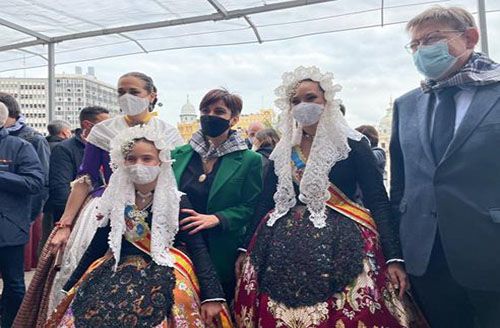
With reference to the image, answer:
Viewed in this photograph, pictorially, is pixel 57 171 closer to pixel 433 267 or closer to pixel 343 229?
pixel 343 229

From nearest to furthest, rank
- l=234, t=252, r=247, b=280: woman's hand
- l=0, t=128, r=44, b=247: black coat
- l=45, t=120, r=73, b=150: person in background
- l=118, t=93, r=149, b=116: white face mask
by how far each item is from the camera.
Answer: l=234, t=252, r=247, b=280: woman's hand → l=118, t=93, r=149, b=116: white face mask → l=0, t=128, r=44, b=247: black coat → l=45, t=120, r=73, b=150: person in background

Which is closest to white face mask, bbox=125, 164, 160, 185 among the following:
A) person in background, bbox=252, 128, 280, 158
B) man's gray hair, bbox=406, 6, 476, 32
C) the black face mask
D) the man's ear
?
the black face mask

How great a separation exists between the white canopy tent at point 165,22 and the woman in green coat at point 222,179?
9.49ft

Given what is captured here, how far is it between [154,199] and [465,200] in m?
1.58

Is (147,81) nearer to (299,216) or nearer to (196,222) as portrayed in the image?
(196,222)

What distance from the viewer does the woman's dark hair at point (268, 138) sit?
4816 millimetres

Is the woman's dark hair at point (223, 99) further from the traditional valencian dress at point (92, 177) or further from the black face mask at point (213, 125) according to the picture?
the traditional valencian dress at point (92, 177)

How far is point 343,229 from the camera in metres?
2.55

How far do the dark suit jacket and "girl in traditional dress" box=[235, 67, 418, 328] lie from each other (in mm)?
231

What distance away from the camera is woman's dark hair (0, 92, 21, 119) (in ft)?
14.0

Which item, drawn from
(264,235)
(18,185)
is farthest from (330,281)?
(18,185)

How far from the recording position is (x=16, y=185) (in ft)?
11.6

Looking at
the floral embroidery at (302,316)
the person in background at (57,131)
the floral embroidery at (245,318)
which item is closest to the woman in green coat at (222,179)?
the floral embroidery at (245,318)

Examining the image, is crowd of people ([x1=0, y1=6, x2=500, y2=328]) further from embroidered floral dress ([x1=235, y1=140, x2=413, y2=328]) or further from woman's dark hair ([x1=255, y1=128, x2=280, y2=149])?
woman's dark hair ([x1=255, y1=128, x2=280, y2=149])
